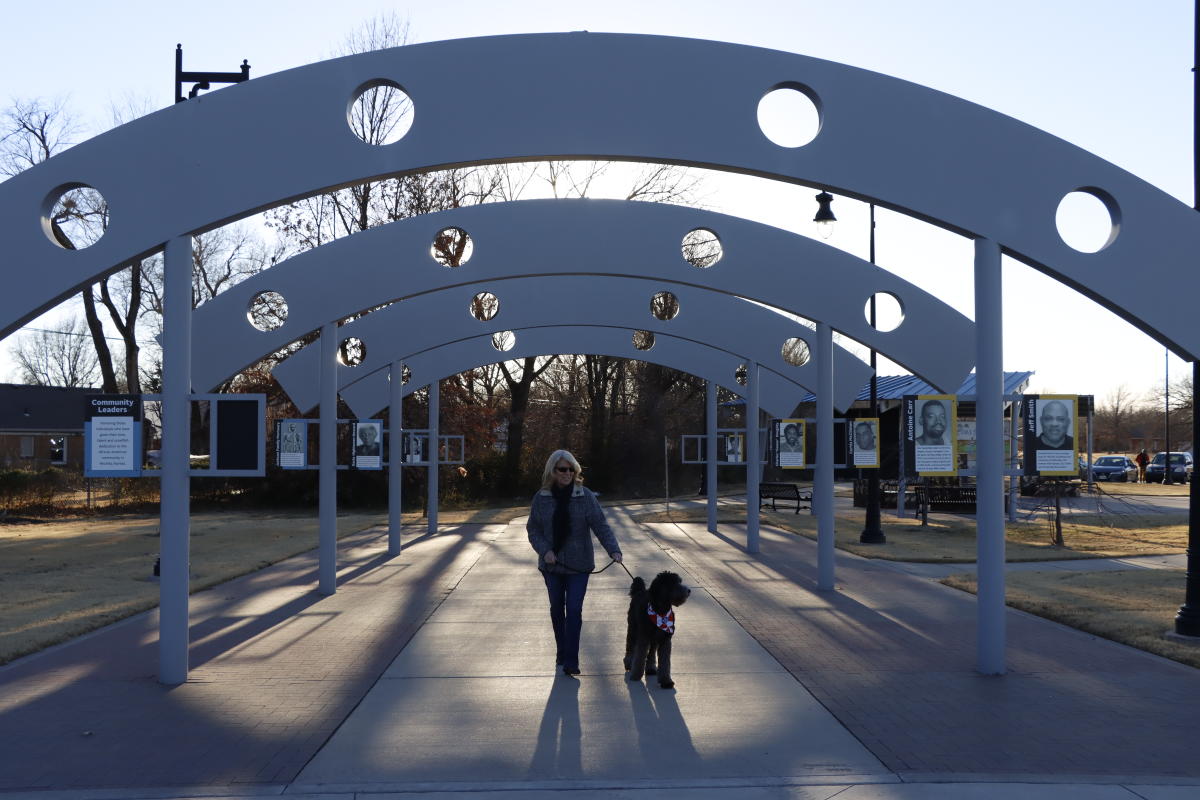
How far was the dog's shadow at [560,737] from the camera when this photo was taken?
5.46 m

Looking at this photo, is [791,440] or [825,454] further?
[791,440]

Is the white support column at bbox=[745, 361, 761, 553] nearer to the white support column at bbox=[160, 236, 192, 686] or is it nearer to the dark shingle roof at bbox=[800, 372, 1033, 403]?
the dark shingle roof at bbox=[800, 372, 1033, 403]

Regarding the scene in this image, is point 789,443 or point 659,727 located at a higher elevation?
point 789,443

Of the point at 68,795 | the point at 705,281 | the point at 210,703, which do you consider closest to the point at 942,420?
the point at 705,281

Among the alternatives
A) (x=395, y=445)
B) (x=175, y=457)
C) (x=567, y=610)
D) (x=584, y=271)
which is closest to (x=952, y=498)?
(x=395, y=445)

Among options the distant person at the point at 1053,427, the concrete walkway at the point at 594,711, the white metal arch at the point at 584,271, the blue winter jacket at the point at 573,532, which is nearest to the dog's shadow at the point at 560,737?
the concrete walkway at the point at 594,711

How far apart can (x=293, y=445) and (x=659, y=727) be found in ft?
30.0

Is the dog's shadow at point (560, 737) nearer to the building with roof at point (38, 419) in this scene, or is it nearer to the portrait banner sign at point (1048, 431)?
the portrait banner sign at point (1048, 431)

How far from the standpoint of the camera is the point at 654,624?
7.43m

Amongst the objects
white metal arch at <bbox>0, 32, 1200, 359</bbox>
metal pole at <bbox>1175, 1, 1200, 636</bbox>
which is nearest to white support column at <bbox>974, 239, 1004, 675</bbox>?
white metal arch at <bbox>0, 32, 1200, 359</bbox>

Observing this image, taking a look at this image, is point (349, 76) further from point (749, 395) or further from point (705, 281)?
point (749, 395)

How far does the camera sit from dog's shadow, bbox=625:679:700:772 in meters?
5.67

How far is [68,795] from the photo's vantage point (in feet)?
16.5

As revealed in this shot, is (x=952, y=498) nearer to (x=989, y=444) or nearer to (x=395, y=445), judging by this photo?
(x=395, y=445)
